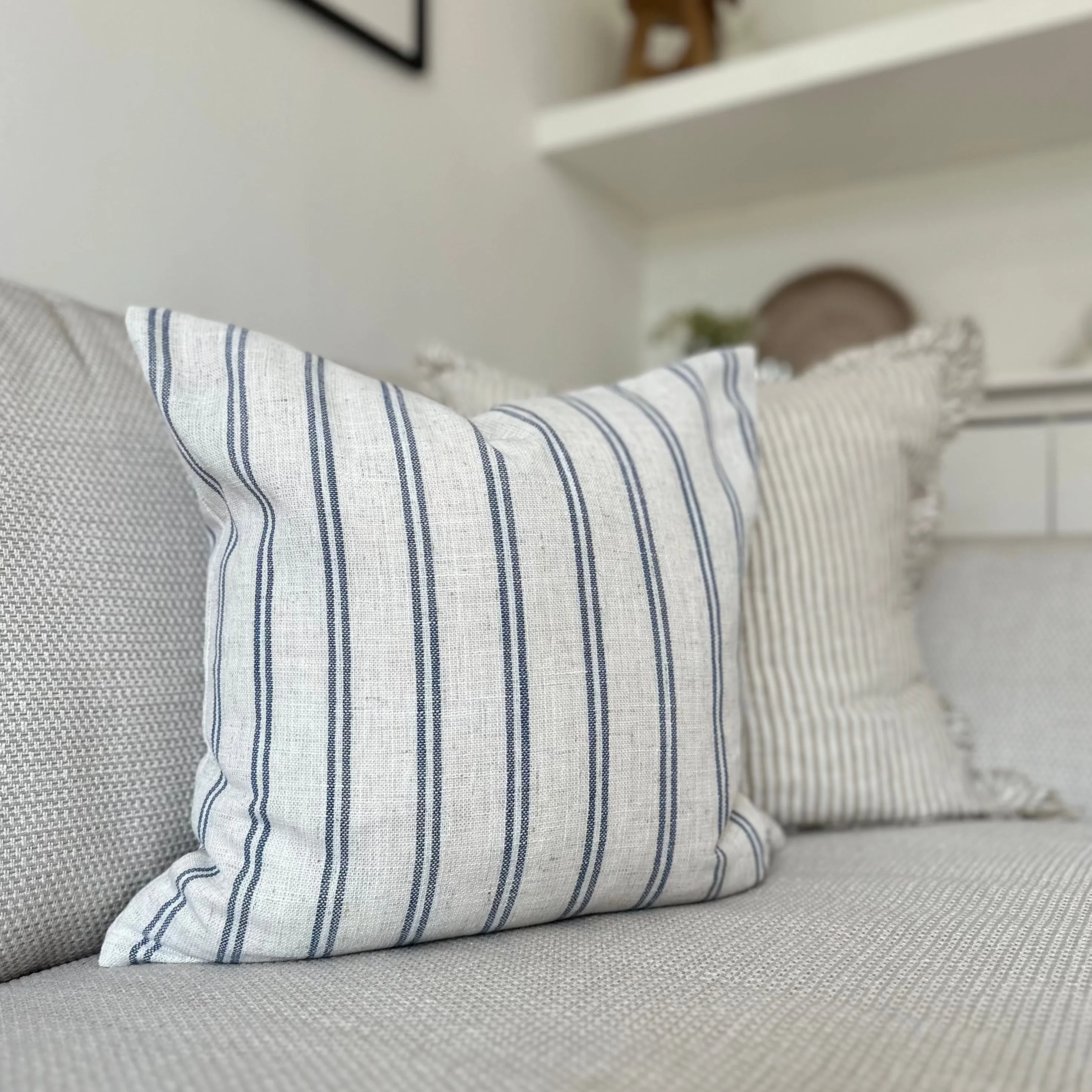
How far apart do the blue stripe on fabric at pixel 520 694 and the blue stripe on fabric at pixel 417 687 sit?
55 mm

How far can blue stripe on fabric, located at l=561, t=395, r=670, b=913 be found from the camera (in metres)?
0.65

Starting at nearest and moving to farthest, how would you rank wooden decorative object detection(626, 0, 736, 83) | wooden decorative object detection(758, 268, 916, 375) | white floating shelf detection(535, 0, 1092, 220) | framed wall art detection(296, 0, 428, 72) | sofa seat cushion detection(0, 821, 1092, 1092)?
sofa seat cushion detection(0, 821, 1092, 1092)
framed wall art detection(296, 0, 428, 72)
white floating shelf detection(535, 0, 1092, 220)
wooden decorative object detection(626, 0, 736, 83)
wooden decorative object detection(758, 268, 916, 375)

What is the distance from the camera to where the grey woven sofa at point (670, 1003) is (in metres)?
0.44

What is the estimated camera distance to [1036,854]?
80 centimetres

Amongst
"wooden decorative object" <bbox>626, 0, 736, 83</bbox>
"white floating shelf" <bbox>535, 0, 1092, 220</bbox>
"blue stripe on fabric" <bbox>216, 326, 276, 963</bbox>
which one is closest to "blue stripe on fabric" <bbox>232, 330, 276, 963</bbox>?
"blue stripe on fabric" <bbox>216, 326, 276, 963</bbox>

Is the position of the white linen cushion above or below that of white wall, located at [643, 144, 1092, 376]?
below

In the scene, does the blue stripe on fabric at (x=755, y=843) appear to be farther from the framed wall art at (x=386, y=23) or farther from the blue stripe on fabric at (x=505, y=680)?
the framed wall art at (x=386, y=23)

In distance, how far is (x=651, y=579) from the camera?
688mm

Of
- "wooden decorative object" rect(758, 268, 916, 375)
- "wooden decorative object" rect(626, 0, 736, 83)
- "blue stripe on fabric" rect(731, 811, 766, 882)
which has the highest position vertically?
"wooden decorative object" rect(626, 0, 736, 83)

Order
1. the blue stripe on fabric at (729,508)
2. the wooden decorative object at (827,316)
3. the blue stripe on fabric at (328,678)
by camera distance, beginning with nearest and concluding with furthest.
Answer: the blue stripe on fabric at (328,678) < the blue stripe on fabric at (729,508) < the wooden decorative object at (827,316)

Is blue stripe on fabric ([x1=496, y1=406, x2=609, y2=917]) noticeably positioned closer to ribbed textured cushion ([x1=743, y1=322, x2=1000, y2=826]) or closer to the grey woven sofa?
the grey woven sofa

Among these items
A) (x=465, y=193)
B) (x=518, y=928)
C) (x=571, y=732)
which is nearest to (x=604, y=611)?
(x=571, y=732)

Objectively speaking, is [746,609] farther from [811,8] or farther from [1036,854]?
[811,8]

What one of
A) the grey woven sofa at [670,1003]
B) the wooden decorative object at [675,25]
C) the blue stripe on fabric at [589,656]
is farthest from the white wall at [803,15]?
the grey woven sofa at [670,1003]
